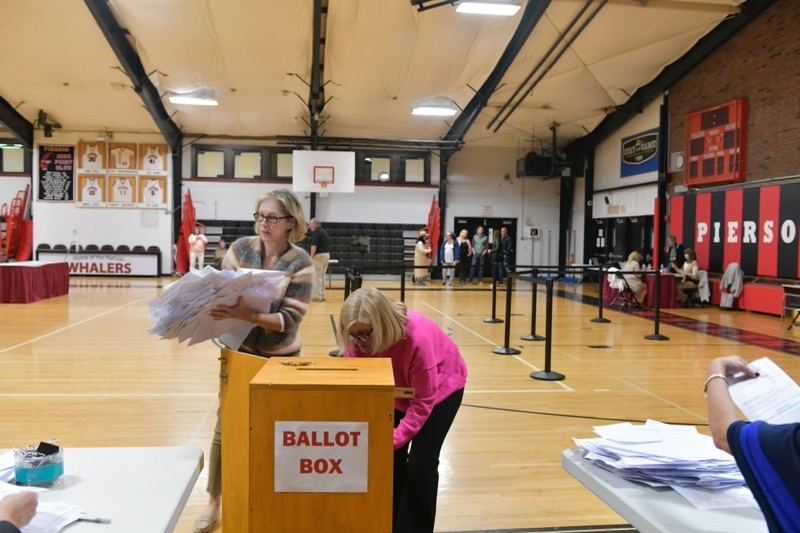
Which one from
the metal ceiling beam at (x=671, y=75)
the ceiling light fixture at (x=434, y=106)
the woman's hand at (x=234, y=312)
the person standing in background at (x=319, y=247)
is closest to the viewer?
the woman's hand at (x=234, y=312)

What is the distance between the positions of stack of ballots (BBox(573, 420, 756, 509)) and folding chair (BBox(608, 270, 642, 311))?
984 cm

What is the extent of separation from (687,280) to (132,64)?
466 inches

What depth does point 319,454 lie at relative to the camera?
150cm

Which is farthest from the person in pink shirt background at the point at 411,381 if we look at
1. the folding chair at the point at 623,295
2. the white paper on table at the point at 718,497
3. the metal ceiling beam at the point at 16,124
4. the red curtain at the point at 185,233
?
the metal ceiling beam at the point at 16,124

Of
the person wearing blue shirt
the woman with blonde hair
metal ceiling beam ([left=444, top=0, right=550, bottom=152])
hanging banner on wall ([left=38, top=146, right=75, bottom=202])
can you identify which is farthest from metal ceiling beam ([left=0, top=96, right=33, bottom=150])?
the person wearing blue shirt

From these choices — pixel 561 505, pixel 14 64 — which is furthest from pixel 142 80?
pixel 561 505

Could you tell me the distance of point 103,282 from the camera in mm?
15289

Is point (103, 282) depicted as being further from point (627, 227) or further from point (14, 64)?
point (627, 227)

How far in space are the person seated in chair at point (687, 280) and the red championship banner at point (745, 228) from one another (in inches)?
29.7

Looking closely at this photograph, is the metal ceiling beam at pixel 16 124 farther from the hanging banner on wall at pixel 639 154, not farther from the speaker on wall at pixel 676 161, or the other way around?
the speaker on wall at pixel 676 161

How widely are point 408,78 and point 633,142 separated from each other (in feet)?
21.1

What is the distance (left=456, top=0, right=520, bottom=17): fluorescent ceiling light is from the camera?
9.95m

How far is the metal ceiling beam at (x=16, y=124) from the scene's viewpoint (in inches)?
588

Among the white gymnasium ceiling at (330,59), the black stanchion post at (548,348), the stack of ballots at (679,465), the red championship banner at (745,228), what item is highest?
the white gymnasium ceiling at (330,59)
